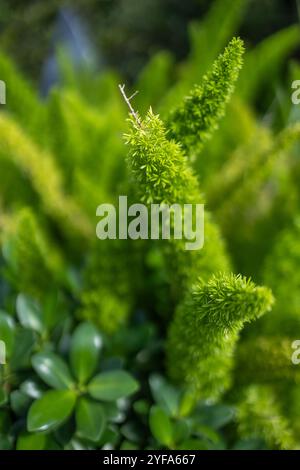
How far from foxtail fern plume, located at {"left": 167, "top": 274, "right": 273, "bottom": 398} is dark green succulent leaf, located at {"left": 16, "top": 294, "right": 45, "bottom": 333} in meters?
0.12

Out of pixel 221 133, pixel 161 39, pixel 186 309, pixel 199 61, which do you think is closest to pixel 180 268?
pixel 186 309

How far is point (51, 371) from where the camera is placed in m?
0.41

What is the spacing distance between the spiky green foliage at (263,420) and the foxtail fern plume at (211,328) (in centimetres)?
3

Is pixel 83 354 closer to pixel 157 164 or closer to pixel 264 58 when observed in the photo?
pixel 157 164

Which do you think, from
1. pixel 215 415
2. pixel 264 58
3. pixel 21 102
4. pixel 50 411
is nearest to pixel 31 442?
pixel 50 411

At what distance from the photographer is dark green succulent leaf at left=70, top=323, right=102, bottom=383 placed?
0.43 metres

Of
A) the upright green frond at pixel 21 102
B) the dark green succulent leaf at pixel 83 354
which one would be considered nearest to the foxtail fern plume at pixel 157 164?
the dark green succulent leaf at pixel 83 354

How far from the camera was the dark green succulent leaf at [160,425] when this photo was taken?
400mm

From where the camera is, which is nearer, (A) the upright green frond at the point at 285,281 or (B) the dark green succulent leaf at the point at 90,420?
(B) the dark green succulent leaf at the point at 90,420

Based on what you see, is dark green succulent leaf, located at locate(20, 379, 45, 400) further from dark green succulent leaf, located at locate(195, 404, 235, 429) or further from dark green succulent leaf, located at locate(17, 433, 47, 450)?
dark green succulent leaf, located at locate(195, 404, 235, 429)

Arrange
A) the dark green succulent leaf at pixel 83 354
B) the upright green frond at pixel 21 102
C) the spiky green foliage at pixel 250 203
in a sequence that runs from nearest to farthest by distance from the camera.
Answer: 1. the dark green succulent leaf at pixel 83 354
2. the spiky green foliage at pixel 250 203
3. the upright green frond at pixel 21 102

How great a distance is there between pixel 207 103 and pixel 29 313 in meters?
0.24

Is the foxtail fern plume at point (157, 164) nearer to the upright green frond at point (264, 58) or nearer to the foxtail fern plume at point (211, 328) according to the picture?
the foxtail fern plume at point (211, 328)
